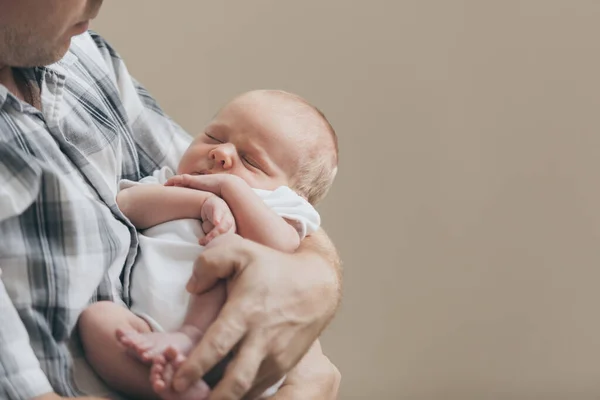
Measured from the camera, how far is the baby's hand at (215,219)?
0.95 metres

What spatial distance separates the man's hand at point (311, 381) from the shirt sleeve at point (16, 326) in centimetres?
33

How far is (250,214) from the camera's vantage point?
0.98 metres

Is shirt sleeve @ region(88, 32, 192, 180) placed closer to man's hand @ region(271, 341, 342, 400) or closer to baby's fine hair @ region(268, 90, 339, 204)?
baby's fine hair @ region(268, 90, 339, 204)

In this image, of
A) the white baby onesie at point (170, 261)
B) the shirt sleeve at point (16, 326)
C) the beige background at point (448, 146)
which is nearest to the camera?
the shirt sleeve at point (16, 326)

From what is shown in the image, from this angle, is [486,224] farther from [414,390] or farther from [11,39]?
[11,39]

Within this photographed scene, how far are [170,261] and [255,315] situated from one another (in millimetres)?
143

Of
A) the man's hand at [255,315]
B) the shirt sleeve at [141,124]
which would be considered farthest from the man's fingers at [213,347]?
the shirt sleeve at [141,124]

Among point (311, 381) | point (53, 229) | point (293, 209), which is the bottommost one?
point (311, 381)

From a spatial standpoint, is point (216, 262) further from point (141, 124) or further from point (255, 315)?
point (141, 124)

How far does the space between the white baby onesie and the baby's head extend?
67 millimetres

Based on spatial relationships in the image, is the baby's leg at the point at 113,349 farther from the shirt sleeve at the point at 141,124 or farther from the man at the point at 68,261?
the shirt sleeve at the point at 141,124

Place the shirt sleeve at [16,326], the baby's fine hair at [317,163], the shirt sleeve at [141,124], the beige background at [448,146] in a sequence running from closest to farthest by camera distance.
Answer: the shirt sleeve at [16,326] < the baby's fine hair at [317,163] < the shirt sleeve at [141,124] < the beige background at [448,146]

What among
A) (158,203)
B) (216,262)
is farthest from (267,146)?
(216,262)

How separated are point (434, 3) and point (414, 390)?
102 centimetres
